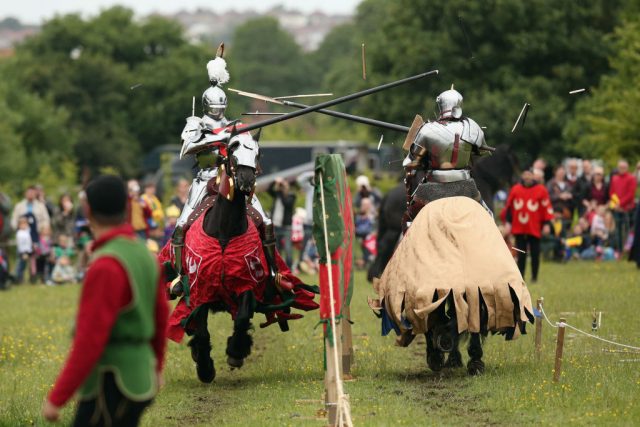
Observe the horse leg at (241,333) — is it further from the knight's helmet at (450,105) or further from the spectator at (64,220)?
the spectator at (64,220)

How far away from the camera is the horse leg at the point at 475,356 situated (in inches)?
492

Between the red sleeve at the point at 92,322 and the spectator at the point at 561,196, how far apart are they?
2234 cm

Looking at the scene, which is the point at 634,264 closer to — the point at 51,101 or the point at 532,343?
the point at 532,343

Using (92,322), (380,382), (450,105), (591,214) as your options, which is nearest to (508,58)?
(591,214)

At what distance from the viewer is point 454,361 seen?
1311 centimetres

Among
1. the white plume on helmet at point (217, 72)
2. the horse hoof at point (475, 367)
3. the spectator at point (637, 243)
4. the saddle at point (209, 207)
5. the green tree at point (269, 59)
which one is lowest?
the horse hoof at point (475, 367)

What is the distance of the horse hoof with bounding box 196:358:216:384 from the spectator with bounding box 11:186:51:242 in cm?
1452

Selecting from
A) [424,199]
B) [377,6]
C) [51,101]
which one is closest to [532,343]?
[424,199]

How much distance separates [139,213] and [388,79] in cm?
2832

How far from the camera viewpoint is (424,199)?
1304cm

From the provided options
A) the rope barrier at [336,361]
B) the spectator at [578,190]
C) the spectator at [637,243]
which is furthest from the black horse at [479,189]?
the rope barrier at [336,361]

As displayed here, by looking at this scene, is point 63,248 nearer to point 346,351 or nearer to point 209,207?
point 209,207

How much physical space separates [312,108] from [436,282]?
1879 mm

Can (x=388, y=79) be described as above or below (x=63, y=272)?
above
